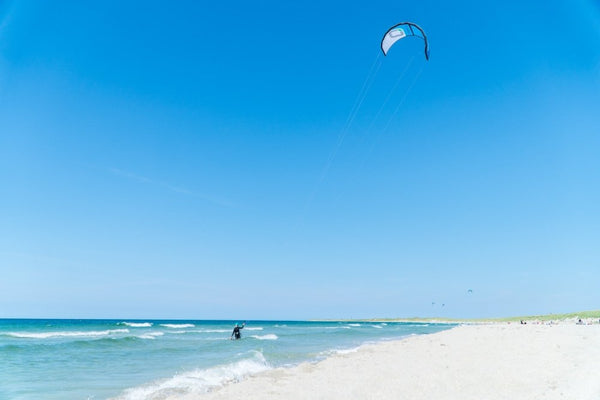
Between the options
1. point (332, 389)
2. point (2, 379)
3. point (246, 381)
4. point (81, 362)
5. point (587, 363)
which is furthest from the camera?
point (81, 362)

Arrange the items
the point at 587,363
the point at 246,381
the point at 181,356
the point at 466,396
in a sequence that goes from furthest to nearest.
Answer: the point at 181,356 → the point at 246,381 → the point at 587,363 → the point at 466,396

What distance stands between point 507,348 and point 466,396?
8.13 m

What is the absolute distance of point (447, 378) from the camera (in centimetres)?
914

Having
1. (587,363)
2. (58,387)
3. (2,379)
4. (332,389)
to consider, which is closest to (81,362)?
(2,379)

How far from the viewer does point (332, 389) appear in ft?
28.8

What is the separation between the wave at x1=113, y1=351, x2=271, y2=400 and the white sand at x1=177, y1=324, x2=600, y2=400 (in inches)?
31.2

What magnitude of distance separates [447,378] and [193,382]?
6.96 meters

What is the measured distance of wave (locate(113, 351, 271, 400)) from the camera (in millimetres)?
9656

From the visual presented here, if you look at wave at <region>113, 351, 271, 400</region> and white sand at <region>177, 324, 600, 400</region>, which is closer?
white sand at <region>177, 324, 600, 400</region>

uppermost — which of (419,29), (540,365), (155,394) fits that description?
(419,29)

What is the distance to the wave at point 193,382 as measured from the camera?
31.7 ft

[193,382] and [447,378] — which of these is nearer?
[447,378]

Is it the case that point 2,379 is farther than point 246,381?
Yes

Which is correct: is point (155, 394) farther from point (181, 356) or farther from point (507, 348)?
point (507, 348)
